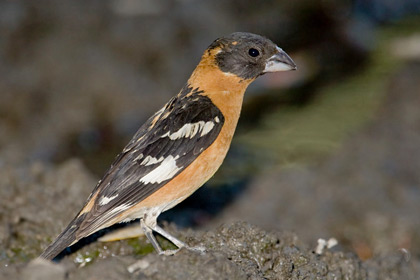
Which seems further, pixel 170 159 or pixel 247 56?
pixel 247 56

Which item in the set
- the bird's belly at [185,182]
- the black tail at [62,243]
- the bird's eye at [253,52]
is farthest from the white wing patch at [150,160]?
the bird's eye at [253,52]

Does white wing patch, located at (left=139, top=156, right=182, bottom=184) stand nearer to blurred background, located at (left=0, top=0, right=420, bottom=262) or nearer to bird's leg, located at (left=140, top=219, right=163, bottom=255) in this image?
bird's leg, located at (left=140, top=219, right=163, bottom=255)

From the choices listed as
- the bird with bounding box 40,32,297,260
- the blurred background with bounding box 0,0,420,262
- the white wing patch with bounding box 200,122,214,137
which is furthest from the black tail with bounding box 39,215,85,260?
the white wing patch with bounding box 200,122,214,137

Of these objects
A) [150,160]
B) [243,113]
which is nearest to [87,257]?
[150,160]

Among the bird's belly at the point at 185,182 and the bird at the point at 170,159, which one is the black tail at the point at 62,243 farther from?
the bird's belly at the point at 185,182

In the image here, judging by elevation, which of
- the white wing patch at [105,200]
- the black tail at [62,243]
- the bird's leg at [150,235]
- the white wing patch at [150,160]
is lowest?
the bird's leg at [150,235]

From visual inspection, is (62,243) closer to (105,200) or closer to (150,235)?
(105,200)

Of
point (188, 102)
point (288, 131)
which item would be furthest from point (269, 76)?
point (188, 102)
